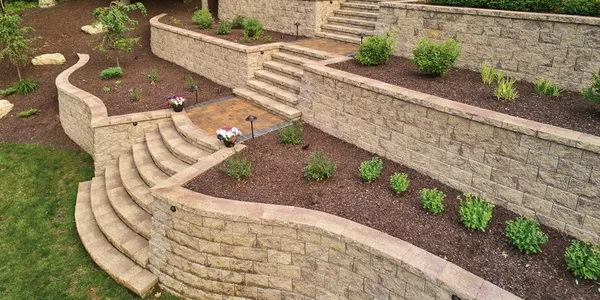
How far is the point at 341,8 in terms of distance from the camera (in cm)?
1366

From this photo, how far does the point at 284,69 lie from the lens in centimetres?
1067

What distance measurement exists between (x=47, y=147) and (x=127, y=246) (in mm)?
6054

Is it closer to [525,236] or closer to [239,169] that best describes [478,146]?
[525,236]

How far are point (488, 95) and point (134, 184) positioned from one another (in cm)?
717

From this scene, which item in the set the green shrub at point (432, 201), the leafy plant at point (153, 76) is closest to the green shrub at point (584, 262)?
the green shrub at point (432, 201)

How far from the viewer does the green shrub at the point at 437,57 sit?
26.0ft

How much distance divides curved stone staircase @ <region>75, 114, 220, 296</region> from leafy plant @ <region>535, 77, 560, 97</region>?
6.24m

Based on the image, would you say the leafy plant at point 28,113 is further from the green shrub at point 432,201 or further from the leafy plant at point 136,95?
the green shrub at point 432,201

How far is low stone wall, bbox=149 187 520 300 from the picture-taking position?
16.0ft

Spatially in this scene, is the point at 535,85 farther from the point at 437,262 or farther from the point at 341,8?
the point at 341,8

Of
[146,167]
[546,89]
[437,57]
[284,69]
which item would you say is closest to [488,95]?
[546,89]

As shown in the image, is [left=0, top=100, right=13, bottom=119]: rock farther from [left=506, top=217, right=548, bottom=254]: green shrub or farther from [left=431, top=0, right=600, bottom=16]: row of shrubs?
[left=506, top=217, right=548, bottom=254]: green shrub

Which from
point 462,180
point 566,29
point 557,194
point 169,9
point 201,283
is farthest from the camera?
point 169,9

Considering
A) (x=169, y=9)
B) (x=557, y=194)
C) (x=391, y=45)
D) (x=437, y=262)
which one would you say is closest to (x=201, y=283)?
(x=437, y=262)
